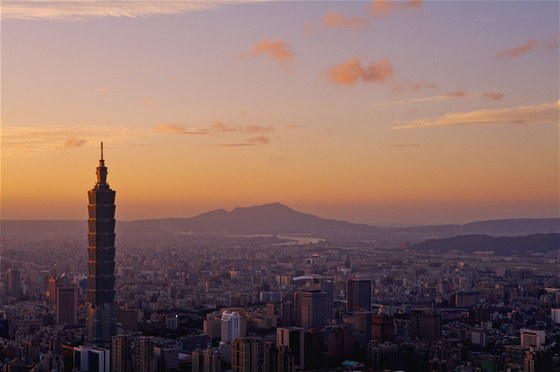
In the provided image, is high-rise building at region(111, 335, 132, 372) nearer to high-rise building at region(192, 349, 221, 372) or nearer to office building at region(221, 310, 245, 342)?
high-rise building at region(192, 349, 221, 372)

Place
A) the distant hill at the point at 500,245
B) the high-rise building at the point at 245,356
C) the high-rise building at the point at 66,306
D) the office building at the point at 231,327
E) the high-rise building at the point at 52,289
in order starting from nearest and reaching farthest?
the high-rise building at the point at 245,356 < the office building at the point at 231,327 < the high-rise building at the point at 66,306 < the high-rise building at the point at 52,289 < the distant hill at the point at 500,245

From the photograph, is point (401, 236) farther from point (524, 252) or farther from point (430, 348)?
point (430, 348)

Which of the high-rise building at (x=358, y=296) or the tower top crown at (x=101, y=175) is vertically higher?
the tower top crown at (x=101, y=175)

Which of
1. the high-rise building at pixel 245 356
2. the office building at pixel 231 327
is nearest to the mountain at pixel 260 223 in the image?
the office building at pixel 231 327

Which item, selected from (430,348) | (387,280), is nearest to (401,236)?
(387,280)

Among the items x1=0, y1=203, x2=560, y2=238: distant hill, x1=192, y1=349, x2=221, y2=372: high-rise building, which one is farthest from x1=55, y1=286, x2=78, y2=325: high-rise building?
x1=0, y1=203, x2=560, y2=238: distant hill

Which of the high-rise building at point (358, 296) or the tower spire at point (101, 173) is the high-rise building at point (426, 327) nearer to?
the high-rise building at point (358, 296)

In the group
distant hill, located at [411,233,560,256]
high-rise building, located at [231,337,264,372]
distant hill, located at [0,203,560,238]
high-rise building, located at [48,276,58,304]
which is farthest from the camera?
distant hill, located at [0,203,560,238]

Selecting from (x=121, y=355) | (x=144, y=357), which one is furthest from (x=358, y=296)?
(x=144, y=357)
